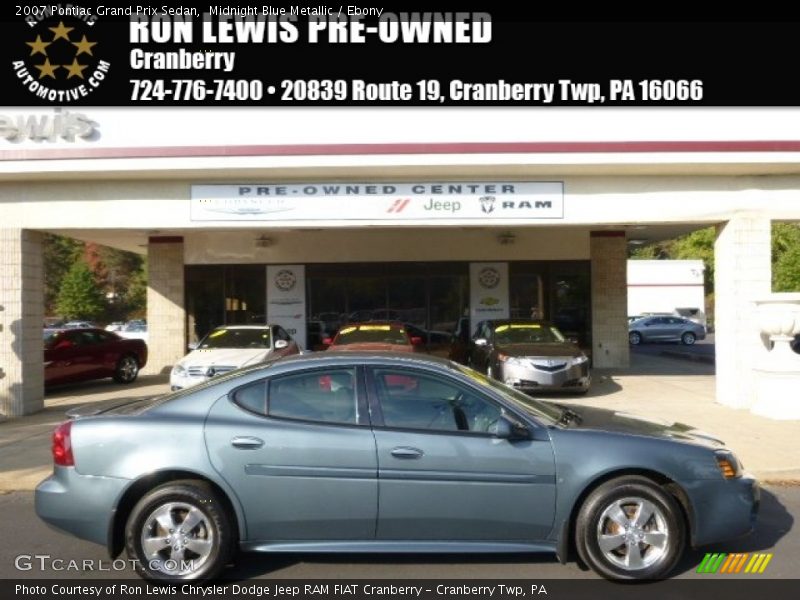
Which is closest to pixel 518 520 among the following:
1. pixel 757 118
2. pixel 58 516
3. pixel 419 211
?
pixel 58 516

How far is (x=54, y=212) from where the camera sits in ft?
38.7

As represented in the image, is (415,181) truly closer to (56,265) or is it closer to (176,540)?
(176,540)

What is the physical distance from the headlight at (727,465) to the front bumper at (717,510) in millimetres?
44

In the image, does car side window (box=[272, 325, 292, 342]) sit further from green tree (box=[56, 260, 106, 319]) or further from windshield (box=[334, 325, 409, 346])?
green tree (box=[56, 260, 106, 319])

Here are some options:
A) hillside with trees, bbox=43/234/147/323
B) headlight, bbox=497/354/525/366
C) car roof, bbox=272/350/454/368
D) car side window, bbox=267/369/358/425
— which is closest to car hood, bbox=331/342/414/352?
headlight, bbox=497/354/525/366

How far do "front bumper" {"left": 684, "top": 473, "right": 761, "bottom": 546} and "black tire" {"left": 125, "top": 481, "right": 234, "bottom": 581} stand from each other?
117 inches

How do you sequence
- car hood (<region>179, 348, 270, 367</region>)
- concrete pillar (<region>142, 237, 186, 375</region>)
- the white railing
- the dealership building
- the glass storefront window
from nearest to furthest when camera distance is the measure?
the white railing < the dealership building < car hood (<region>179, 348, 270, 367</region>) < concrete pillar (<region>142, 237, 186, 375</region>) < the glass storefront window

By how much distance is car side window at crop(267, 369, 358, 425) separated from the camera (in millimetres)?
4867

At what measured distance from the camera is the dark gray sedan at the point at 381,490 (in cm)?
466

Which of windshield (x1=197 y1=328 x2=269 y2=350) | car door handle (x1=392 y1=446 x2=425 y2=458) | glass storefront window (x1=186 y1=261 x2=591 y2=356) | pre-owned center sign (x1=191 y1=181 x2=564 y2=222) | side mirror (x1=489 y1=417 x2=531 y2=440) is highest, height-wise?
pre-owned center sign (x1=191 y1=181 x2=564 y2=222)

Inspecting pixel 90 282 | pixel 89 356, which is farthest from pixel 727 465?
pixel 90 282

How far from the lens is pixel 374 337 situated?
44.7 feet

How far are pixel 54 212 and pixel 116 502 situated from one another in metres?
8.46

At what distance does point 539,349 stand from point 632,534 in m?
9.18
